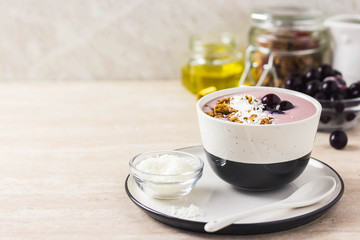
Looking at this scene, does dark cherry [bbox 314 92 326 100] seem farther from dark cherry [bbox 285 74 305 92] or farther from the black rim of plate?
the black rim of plate

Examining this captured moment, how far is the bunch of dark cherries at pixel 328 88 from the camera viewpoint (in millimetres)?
1176

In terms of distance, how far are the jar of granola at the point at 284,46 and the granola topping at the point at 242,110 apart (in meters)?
0.52

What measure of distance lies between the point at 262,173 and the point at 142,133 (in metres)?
0.46

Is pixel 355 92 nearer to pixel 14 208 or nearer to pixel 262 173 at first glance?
pixel 262 173

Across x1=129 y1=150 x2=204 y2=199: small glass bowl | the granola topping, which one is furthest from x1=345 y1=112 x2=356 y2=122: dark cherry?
x1=129 y1=150 x2=204 y2=199: small glass bowl

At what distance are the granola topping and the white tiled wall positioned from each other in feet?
2.44

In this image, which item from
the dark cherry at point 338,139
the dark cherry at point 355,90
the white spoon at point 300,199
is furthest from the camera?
the dark cherry at point 355,90

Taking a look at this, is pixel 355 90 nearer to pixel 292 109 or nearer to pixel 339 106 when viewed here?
pixel 339 106

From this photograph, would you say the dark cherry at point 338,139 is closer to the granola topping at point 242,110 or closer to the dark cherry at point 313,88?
the dark cherry at point 313,88

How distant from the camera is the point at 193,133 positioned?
1.28 meters

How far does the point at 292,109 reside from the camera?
933 millimetres

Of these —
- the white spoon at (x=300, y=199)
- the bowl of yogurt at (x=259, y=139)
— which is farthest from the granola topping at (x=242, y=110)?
the white spoon at (x=300, y=199)

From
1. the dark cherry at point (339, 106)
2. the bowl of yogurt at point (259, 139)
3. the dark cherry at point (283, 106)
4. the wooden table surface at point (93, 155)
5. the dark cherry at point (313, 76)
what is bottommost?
the wooden table surface at point (93, 155)

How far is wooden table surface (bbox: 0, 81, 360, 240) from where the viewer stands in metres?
0.84
